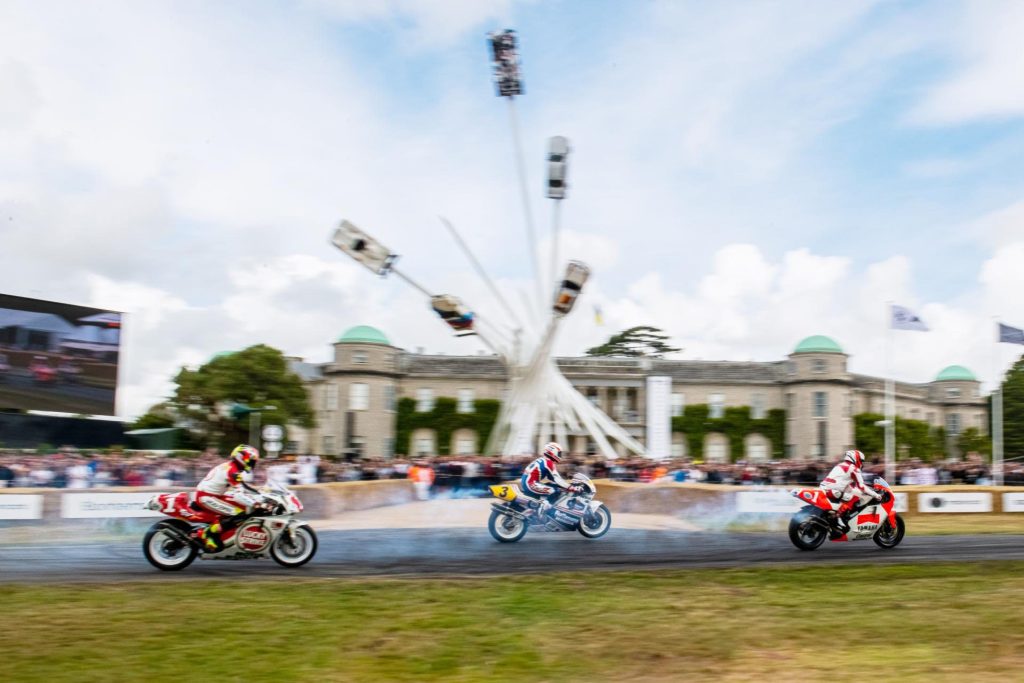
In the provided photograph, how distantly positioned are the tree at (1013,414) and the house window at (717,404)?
2666 centimetres

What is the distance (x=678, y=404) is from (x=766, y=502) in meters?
59.2

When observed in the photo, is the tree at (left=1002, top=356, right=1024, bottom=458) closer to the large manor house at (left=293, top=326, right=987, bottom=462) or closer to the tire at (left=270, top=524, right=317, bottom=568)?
the large manor house at (left=293, top=326, right=987, bottom=462)

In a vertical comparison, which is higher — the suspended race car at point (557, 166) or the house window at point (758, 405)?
the suspended race car at point (557, 166)

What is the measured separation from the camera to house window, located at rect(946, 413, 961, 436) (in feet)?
315

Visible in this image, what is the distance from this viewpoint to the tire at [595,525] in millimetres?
19328

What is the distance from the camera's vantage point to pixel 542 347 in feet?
173

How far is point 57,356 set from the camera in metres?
57.8

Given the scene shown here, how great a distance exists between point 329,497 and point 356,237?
25.2 meters

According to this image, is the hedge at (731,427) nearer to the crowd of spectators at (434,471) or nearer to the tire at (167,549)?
the crowd of spectators at (434,471)

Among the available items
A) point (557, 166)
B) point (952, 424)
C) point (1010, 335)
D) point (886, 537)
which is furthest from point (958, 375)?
point (886, 537)

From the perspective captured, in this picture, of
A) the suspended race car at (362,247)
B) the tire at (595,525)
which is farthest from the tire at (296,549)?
the suspended race car at (362,247)

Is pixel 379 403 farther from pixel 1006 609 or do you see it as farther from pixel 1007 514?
pixel 1006 609

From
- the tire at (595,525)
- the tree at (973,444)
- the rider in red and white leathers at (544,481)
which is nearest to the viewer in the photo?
the rider in red and white leathers at (544,481)

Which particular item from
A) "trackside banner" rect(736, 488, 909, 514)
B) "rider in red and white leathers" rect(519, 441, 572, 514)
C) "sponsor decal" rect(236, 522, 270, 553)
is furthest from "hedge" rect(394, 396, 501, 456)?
"sponsor decal" rect(236, 522, 270, 553)
